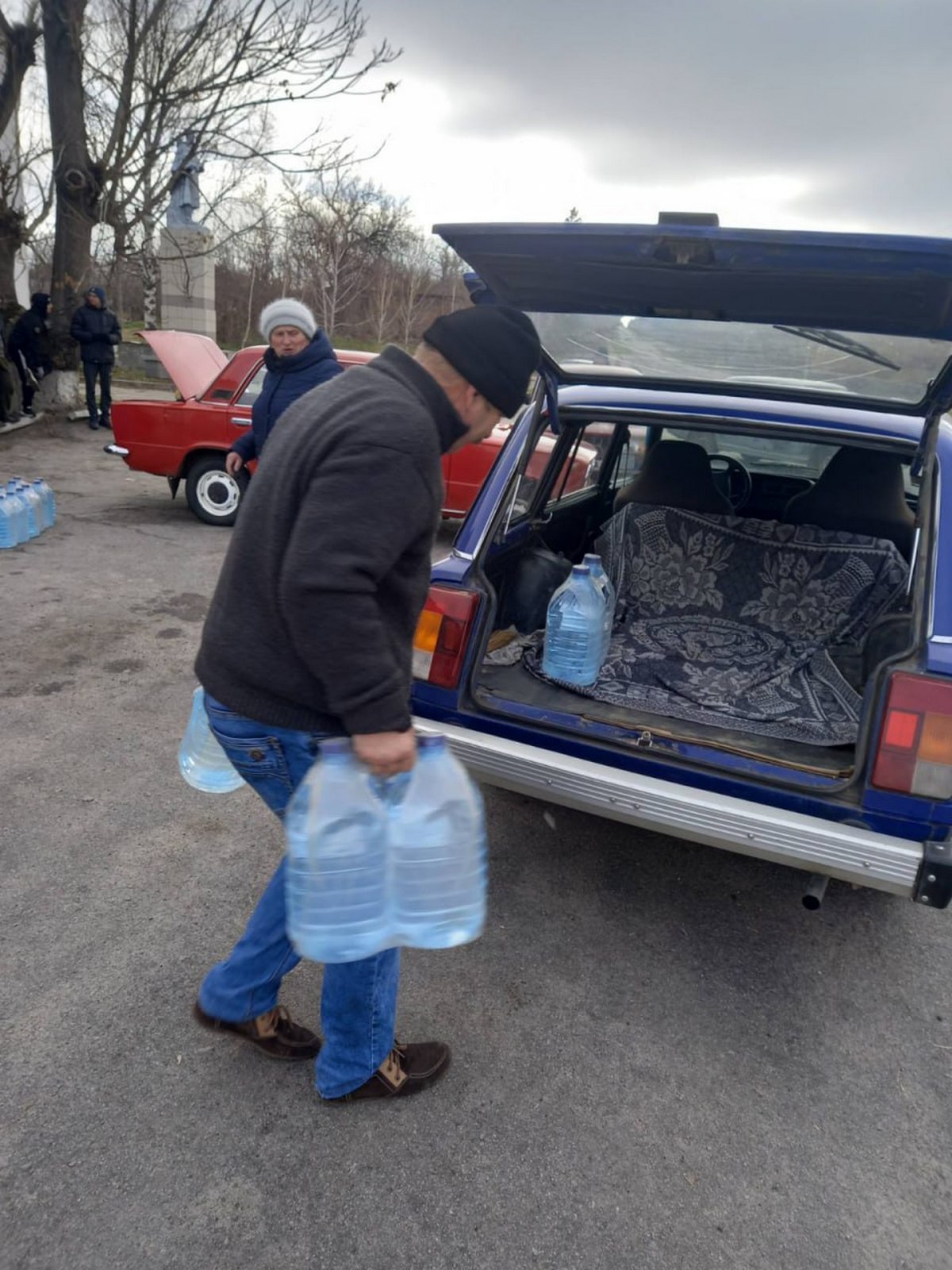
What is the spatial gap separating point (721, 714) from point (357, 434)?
2.27 metres

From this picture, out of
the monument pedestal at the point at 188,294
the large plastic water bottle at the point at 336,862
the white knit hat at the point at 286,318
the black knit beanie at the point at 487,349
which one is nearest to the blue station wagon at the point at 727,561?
the black knit beanie at the point at 487,349

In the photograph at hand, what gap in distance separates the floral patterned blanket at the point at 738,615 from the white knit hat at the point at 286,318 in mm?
2234

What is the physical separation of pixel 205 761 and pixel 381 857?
960 mm

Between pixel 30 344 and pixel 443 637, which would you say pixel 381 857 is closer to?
pixel 443 637

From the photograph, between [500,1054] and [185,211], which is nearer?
[500,1054]

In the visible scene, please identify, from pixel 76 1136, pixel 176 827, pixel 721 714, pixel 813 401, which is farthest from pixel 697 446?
pixel 76 1136

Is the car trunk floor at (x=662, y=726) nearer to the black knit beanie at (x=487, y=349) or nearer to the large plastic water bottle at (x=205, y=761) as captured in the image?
the large plastic water bottle at (x=205, y=761)

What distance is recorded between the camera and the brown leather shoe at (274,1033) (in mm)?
2326

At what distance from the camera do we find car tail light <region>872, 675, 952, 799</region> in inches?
98.4

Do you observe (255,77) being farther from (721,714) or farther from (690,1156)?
(690,1156)

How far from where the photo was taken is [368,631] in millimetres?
1587

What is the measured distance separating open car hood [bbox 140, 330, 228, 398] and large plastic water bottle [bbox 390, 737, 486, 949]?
24.9 ft

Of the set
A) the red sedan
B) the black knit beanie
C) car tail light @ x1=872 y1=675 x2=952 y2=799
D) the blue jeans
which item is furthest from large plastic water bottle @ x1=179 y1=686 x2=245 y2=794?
the red sedan

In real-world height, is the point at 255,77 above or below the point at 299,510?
above
